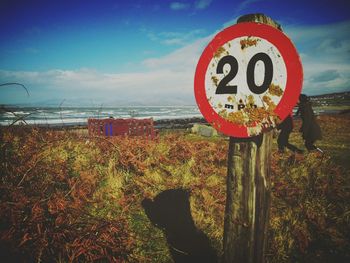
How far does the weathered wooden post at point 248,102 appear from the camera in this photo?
1.30 meters

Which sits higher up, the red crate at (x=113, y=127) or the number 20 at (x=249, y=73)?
the number 20 at (x=249, y=73)

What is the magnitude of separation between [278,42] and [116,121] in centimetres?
1179

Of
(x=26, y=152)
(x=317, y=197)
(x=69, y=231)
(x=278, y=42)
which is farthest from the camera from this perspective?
(x=317, y=197)

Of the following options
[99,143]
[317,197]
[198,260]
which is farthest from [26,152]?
[317,197]

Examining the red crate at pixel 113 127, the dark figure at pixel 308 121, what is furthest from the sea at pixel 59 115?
the dark figure at pixel 308 121

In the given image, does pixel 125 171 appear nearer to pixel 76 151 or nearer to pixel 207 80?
pixel 76 151

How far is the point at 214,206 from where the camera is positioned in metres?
3.63

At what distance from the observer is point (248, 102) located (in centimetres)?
141

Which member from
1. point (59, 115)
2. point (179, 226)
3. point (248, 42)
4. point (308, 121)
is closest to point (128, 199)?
point (179, 226)

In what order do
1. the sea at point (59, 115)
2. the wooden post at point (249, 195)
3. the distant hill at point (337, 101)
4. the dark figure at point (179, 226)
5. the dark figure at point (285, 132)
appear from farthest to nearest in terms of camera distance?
the distant hill at point (337, 101) < the dark figure at point (285, 132) < the sea at point (59, 115) < the dark figure at point (179, 226) < the wooden post at point (249, 195)

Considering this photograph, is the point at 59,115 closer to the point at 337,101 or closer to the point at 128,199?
the point at 128,199

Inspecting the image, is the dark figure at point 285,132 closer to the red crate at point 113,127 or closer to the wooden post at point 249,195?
the red crate at point 113,127

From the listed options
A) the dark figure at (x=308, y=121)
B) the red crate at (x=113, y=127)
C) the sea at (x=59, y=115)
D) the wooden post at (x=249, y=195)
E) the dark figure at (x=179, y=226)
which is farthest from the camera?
the red crate at (x=113, y=127)

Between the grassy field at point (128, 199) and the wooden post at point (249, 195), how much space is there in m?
1.27
